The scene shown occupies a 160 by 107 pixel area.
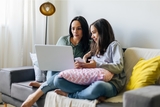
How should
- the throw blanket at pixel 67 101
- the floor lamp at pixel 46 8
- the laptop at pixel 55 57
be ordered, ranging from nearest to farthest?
the throw blanket at pixel 67 101, the laptop at pixel 55 57, the floor lamp at pixel 46 8

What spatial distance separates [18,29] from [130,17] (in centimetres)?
140

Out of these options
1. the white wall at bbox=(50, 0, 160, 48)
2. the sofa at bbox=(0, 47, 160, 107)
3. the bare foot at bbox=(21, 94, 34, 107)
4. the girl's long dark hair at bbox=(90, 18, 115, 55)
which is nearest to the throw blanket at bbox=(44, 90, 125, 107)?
the sofa at bbox=(0, 47, 160, 107)

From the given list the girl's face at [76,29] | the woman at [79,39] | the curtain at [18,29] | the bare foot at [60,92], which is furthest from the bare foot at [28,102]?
the curtain at [18,29]

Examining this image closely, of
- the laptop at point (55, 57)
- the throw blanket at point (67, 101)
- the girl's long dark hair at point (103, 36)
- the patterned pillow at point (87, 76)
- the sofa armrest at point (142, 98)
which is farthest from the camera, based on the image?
the girl's long dark hair at point (103, 36)

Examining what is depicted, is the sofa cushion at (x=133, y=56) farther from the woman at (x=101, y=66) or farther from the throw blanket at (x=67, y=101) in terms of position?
the throw blanket at (x=67, y=101)

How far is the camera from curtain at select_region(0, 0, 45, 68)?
10.7ft

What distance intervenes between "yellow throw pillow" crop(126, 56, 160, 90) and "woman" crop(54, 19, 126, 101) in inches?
5.4

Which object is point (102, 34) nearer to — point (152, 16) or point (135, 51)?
point (135, 51)

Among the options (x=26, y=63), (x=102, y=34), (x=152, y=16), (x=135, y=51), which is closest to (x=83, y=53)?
(x=102, y=34)

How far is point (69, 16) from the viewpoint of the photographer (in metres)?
3.47

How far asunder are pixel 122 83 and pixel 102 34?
0.47 meters

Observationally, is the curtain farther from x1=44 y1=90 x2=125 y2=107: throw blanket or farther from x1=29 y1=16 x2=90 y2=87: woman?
x1=44 y1=90 x2=125 y2=107: throw blanket

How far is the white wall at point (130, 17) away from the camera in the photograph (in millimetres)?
2529

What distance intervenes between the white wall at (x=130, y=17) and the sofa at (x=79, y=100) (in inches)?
9.8
